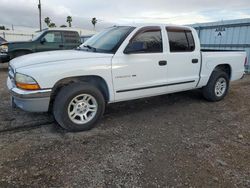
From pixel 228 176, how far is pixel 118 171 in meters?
1.32

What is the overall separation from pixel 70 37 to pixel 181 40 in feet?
23.9

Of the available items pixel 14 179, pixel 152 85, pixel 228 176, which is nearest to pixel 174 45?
pixel 152 85

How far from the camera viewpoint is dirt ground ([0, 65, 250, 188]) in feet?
8.60

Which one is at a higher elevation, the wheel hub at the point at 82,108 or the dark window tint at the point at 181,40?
the dark window tint at the point at 181,40

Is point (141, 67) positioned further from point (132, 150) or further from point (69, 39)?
point (69, 39)

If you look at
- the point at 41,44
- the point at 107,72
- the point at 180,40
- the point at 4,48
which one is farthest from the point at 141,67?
the point at 4,48

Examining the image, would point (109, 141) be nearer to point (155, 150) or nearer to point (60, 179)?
point (155, 150)

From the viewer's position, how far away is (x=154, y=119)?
4445 millimetres

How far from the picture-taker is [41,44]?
995 centimetres

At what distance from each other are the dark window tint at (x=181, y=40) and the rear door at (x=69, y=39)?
7.02 metres

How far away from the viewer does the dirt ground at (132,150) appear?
8.60 ft

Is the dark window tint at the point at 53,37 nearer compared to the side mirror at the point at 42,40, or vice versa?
the side mirror at the point at 42,40

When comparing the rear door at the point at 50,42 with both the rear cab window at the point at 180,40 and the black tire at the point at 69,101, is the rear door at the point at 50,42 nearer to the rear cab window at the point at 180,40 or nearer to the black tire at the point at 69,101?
the rear cab window at the point at 180,40

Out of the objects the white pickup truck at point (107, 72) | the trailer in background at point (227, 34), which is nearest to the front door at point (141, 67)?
the white pickup truck at point (107, 72)
